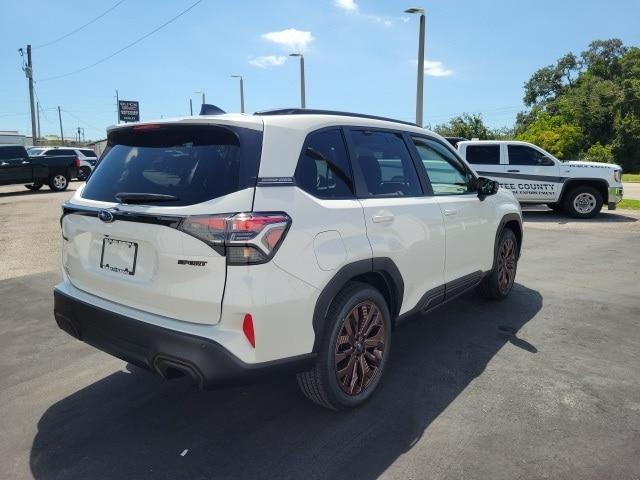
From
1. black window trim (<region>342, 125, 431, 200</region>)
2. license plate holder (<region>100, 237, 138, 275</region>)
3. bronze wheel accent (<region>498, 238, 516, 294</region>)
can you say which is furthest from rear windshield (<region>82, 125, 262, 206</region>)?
bronze wheel accent (<region>498, 238, 516, 294</region>)

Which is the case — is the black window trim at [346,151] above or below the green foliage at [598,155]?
below

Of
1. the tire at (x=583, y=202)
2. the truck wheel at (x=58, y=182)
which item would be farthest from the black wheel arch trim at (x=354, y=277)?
the truck wheel at (x=58, y=182)

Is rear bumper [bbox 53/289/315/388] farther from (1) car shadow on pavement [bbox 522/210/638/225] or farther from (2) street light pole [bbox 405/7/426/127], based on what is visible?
(2) street light pole [bbox 405/7/426/127]

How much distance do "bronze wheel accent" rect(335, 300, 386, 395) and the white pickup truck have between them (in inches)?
407

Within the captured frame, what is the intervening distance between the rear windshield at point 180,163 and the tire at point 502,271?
127 inches

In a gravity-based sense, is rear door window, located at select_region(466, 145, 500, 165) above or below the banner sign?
below

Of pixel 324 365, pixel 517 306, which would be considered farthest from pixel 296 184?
pixel 517 306

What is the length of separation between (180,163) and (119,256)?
0.62 meters

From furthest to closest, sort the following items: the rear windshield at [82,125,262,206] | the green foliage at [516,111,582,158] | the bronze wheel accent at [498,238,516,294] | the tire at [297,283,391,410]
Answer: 1. the green foliage at [516,111,582,158]
2. the bronze wheel accent at [498,238,516,294]
3. the tire at [297,283,391,410]
4. the rear windshield at [82,125,262,206]

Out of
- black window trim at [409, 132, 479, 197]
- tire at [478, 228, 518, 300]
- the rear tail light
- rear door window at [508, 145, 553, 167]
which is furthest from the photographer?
rear door window at [508, 145, 553, 167]

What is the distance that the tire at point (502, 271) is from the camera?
200 inches

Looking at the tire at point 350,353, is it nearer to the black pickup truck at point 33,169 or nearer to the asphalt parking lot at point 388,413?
the asphalt parking lot at point 388,413

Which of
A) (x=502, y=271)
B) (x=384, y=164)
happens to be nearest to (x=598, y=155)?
(x=502, y=271)

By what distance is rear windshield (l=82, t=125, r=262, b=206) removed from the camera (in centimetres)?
251
